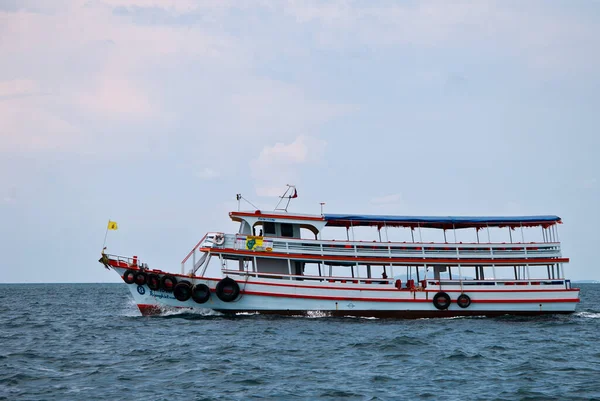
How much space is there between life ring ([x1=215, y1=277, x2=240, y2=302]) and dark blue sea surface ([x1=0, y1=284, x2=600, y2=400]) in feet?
3.28

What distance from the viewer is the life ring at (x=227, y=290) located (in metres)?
28.7

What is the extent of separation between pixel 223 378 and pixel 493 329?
1451 cm

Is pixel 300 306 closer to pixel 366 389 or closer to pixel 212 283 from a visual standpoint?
pixel 212 283

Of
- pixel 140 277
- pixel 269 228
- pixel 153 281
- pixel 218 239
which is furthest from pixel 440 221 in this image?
pixel 140 277

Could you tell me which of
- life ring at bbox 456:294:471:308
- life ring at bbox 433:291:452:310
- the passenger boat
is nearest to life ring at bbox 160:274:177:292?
the passenger boat

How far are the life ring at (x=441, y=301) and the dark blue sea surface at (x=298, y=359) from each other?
1.39 m

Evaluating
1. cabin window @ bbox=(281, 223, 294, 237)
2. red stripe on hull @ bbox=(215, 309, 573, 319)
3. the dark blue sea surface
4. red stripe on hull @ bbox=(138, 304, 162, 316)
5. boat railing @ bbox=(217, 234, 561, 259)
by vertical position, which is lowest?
the dark blue sea surface

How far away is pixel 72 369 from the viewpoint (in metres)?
18.4

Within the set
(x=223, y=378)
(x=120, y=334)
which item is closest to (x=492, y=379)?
(x=223, y=378)

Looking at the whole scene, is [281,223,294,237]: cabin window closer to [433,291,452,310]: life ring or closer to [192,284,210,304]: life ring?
[192,284,210,304]: life ring

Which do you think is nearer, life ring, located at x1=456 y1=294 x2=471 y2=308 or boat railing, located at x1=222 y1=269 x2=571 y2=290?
boat railing, located at x1=222 y1=269 x2=571 y2=290

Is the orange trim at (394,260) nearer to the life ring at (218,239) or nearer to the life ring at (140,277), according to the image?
the life ring at (218,239)

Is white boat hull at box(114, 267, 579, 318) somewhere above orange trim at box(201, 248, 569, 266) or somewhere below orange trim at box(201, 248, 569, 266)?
below

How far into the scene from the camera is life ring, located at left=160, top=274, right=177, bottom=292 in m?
29.0
